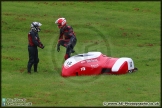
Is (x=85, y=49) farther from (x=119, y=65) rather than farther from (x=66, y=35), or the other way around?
(x=119, y=65)

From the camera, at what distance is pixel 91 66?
81.8 feet

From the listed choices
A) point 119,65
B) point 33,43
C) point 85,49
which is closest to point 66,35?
point 33,43

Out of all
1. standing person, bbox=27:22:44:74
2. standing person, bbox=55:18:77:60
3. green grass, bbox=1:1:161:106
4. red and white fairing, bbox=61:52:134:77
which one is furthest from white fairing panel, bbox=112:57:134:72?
standing person, bbox=27:22:44:74

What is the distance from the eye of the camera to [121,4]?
50.1 metres

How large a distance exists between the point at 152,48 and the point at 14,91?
48.4 feet

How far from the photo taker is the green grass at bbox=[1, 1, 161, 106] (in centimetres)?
2150

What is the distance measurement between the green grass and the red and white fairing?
0.47 m

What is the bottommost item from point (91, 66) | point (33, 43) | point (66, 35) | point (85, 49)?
point (91, 66)

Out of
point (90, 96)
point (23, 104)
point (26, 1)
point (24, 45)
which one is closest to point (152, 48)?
point (24, 45)

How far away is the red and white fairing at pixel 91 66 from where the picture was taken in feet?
81.5

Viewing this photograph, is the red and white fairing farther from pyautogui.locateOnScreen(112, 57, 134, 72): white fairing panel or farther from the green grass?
the green grass

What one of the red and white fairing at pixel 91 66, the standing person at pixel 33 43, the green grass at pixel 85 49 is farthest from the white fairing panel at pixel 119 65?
the standing person at pixel 33 43

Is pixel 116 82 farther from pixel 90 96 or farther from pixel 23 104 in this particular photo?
pixel 23 104

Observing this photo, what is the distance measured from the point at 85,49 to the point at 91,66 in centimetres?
937
